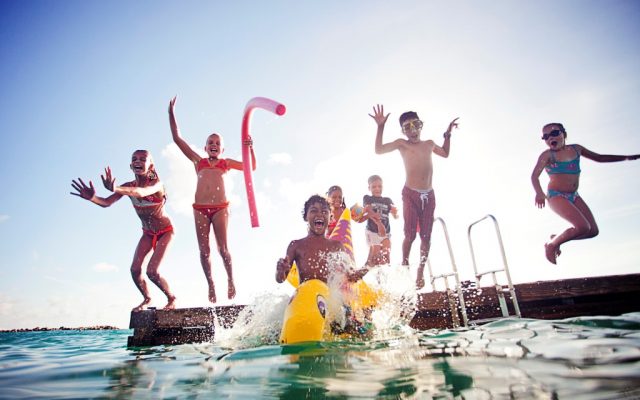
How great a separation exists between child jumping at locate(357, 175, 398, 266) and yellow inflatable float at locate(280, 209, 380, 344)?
2.16 m

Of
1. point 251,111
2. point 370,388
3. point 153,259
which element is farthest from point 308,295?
point 251,111

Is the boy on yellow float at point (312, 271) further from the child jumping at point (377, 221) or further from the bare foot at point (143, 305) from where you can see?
the bare foot at point (143, 305)

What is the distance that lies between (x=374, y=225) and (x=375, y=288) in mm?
2435

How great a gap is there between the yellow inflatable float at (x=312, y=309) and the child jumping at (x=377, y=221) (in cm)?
216

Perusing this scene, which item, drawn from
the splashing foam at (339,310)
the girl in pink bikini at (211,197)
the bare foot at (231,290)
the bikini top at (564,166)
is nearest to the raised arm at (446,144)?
the bikini top at (564,166)

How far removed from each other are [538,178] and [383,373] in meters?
5.30

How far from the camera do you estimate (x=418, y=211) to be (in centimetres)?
594

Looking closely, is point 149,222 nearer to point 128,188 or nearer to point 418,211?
point 128,188

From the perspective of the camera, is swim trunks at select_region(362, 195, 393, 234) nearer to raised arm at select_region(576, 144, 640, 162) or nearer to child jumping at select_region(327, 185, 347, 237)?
child jumping at select_region(327, 185, 347, 237)

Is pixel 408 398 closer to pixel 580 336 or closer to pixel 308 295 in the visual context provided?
pixel 308 295

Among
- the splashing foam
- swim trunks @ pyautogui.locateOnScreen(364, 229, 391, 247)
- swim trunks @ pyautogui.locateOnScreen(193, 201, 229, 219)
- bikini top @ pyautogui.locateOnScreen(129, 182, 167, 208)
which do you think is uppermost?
bikini top @ pyautogui.locateOnScreen(129, 182, 167, 208)

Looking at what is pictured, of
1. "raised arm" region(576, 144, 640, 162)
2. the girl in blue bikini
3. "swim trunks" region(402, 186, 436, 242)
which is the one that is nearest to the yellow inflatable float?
"swim trunks" region(402, 186, 436, 242)

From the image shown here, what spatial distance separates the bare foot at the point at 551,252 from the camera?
5.62 metres

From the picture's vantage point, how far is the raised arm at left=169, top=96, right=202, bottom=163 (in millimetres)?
5953
